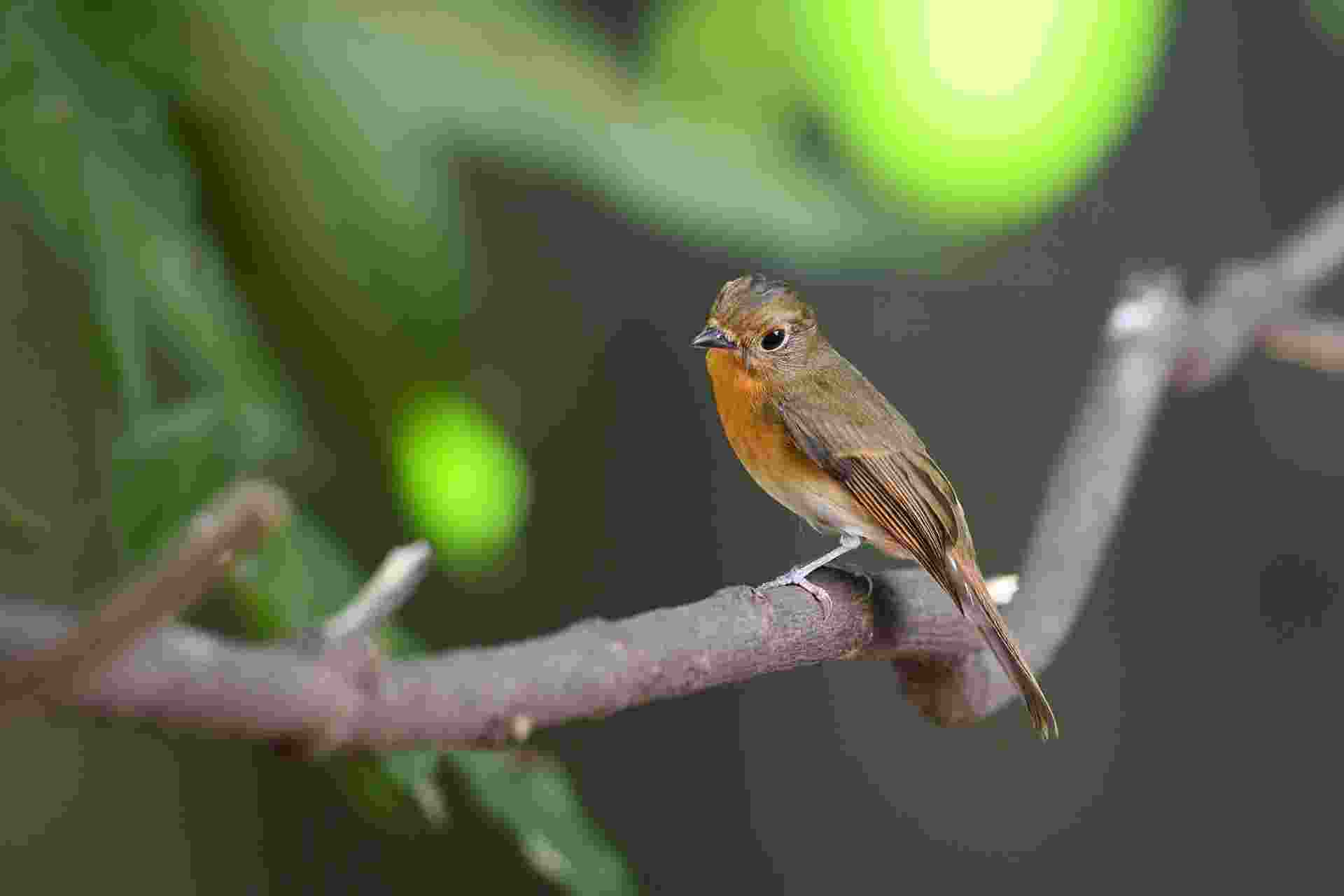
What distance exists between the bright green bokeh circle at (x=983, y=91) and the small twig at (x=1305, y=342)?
2.56ft

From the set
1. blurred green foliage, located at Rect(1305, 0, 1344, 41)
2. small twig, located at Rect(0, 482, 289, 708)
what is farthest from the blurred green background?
small twig, located at Rect(0, 482, 289, 708)

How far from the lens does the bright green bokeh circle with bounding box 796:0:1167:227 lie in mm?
880

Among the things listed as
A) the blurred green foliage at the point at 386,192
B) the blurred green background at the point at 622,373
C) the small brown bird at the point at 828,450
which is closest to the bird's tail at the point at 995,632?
the small brown bird at the point at 828,450

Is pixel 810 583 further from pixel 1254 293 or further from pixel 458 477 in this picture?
pixel 1254 293

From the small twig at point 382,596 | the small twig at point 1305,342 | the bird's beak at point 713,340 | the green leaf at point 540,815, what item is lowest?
the small twig at point 382,596

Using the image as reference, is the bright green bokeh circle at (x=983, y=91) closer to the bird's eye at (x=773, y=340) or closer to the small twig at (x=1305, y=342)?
the bird's eye at (x=773, y=340)

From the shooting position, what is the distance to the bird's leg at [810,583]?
0.65m

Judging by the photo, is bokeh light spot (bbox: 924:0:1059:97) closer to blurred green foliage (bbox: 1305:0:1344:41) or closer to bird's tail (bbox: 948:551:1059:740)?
bird's tail (bbox: 948:551:1059:740)

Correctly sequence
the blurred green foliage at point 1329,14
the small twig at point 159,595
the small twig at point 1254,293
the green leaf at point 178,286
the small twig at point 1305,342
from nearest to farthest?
the small twig at point 159,595 < the green leaf at point 178,286 < the small twig at point 1254,293 < the small twig at point 1305,342 < the blurred green foliage at point 1329,14

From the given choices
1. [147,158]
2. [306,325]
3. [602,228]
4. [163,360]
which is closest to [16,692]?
[147,158]

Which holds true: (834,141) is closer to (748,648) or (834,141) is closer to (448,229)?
(448,229)

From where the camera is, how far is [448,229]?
153 cm

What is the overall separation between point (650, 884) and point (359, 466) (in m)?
0.77

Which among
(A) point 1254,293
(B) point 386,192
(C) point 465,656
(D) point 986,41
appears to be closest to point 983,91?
(D) point 986,41
